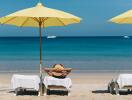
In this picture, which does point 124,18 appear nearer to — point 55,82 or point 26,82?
point 55,82

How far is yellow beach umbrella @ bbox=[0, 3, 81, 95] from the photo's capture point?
10570mm

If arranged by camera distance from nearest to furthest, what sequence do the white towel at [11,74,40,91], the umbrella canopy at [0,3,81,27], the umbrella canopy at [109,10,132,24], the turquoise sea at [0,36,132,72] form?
the umbrella canopy at [0,3,81,27], the white towel at [11,74,40,91], the umbrella canopy at [109,10,132,24], the turquoise sea at [0,36,132,72]

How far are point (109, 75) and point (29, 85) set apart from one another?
749cm

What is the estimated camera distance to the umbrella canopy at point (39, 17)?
34.7ft

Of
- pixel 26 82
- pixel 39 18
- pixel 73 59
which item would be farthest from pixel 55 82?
pixel 73 59

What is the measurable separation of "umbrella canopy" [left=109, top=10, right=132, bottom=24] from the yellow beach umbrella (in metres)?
0.97

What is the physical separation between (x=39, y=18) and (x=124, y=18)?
86.9 inches

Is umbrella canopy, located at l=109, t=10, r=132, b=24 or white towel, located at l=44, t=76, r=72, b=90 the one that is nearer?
white towel, located at l=44, t=76, r=72, b=90

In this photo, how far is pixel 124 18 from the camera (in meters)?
11.8

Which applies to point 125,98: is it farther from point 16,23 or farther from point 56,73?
point 16,23

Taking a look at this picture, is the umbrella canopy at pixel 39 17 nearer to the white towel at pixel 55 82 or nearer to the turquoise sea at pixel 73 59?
the white towel at pixel 55 82

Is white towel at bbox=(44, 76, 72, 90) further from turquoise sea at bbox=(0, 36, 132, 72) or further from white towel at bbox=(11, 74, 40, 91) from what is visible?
turquoise sea at bbox=(0, 36, 132, 72)

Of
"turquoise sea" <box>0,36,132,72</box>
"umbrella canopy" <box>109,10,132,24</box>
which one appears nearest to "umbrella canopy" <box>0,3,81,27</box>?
"umbrella canopy" <box>109,10,132,24</box>

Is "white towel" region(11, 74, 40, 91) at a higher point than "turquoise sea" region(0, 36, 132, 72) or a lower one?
lower
